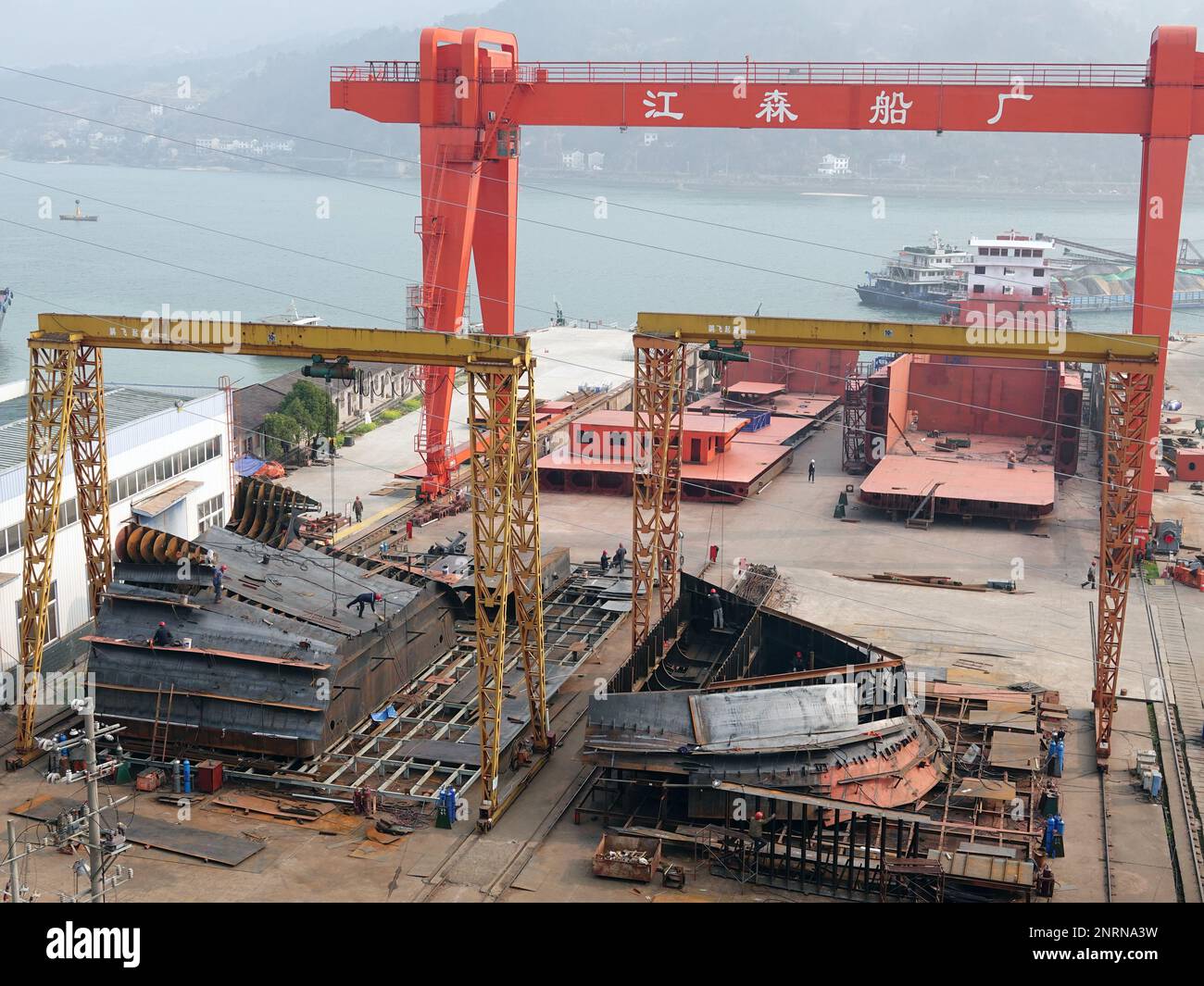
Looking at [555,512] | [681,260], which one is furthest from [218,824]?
[681,260]

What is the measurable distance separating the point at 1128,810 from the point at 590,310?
93936 millimetres

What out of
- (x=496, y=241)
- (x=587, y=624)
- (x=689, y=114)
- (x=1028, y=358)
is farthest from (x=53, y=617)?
(x=689, y=114)

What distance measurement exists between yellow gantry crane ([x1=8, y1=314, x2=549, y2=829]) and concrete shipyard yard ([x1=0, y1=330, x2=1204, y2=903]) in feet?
5.60

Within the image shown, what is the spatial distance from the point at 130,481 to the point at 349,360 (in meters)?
11.8

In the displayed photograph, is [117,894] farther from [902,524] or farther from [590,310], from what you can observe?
[590,310]

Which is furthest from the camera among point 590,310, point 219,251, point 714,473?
point 219,251

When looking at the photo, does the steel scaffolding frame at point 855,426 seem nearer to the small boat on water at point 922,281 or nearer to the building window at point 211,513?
the building window at point 211,513

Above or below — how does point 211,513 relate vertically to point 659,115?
below

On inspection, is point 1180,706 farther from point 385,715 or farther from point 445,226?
point 445,226

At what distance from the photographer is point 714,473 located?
47500mm

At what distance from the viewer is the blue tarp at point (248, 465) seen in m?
47.3

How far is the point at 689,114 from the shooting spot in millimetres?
41250

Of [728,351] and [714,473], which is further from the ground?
[728,351]
